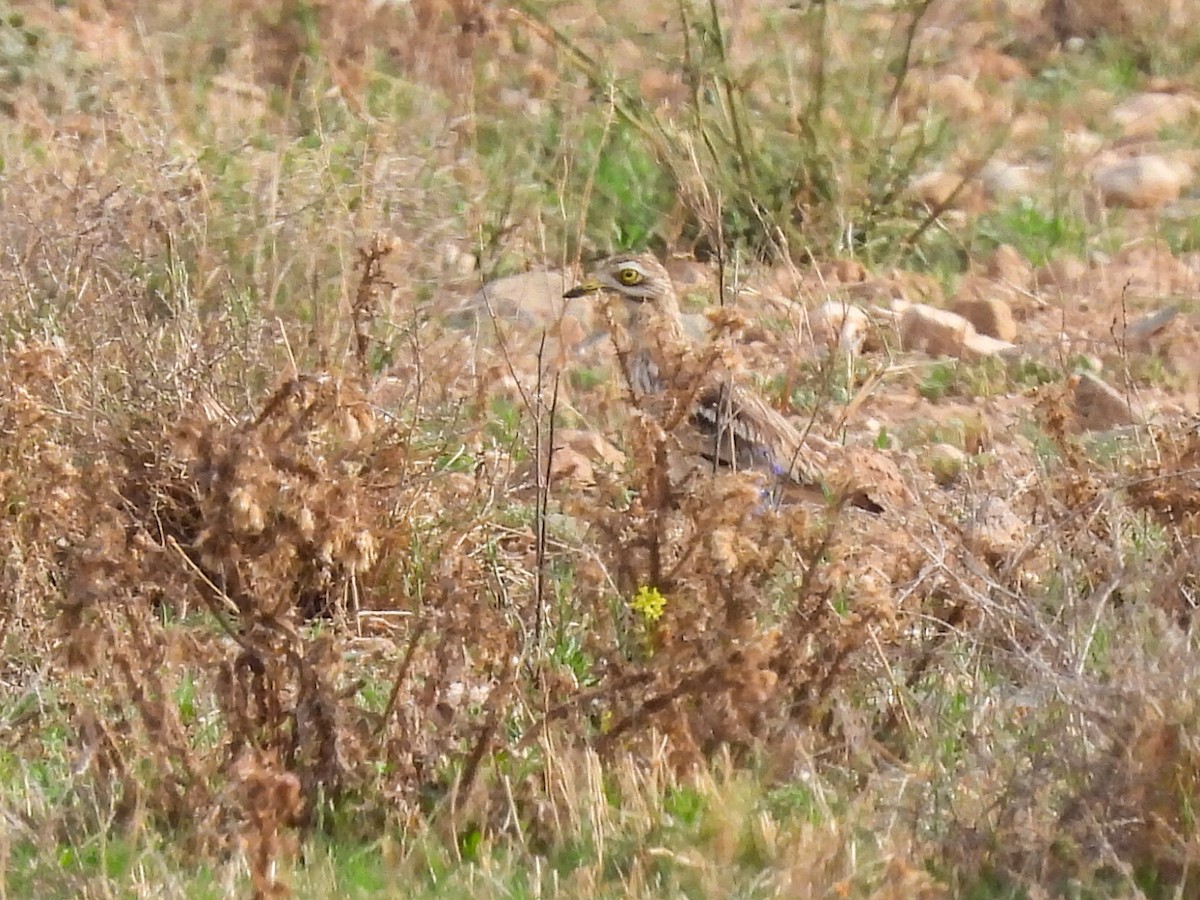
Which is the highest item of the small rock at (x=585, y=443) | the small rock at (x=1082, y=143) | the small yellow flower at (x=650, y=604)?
the small yellow flower at (x=650, y=604)

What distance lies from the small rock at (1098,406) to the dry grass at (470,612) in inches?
10.0

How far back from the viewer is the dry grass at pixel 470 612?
3713 millimetres

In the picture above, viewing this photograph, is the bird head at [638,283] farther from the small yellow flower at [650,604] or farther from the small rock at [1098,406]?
the small yellow flower at [650,604]

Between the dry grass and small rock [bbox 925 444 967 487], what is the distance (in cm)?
10

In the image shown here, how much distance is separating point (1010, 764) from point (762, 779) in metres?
0.51

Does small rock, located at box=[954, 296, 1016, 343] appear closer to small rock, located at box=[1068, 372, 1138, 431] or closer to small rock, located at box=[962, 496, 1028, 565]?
small rock, located at box=[1068, 372, 1138, 431]

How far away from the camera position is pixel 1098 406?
274 inches

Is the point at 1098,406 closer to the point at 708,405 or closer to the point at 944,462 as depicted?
the point at 944,462

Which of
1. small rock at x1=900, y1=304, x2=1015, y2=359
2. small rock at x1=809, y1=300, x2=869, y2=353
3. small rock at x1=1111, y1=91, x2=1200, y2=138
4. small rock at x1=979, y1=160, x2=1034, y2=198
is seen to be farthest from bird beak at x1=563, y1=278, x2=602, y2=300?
small rock at x1=1111, y1=91, x2=1200, y2=138

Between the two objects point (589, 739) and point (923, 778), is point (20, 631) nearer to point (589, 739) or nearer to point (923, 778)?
point (589, 739)

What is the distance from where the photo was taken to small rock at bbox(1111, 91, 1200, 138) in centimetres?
994

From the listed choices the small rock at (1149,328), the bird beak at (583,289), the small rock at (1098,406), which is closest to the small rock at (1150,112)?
the small rock at (1149,328)

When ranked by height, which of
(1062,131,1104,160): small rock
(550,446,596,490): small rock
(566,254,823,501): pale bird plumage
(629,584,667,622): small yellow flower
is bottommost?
(550,446,596,490): small rock

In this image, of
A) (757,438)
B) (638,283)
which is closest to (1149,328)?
(638,283)
